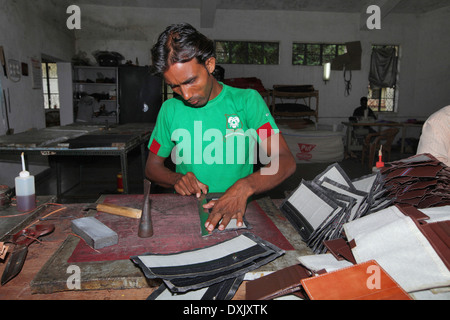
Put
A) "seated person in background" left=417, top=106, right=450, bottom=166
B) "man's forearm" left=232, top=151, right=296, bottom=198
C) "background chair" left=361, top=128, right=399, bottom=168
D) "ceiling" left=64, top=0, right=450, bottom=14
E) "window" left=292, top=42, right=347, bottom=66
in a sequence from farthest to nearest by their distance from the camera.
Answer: "window" left=292, top=42, right=347, bottom=66 < "ceiling" left=64, top=0, right=450, bottom=14 < "background chair" left=361, top=128, right=399, bottom=168 < "seated person in background" left=417, top=106, right=450, bottom=166 < "man's forearm" left=232, top=151, right=296, bottom=198

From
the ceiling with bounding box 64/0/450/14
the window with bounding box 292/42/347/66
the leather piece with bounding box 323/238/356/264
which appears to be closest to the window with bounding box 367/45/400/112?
the window with bounding box 292/42/347/66

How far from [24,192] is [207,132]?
38.4 inches

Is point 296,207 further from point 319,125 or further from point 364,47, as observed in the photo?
point 364,47

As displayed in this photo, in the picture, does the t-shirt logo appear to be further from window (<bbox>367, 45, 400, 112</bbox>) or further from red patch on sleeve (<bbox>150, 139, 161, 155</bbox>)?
window (<bbox>367, 45, 400, 112</bbox>)

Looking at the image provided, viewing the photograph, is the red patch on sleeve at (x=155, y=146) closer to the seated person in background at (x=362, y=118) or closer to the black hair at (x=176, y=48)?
the black hair at (x=176, y=48)

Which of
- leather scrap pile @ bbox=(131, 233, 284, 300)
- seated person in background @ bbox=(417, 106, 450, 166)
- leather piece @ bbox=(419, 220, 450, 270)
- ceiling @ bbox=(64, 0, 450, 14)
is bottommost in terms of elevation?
leather scrap pile @ bbox=(131, 233, 284, 300)

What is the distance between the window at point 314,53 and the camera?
9891 millimetres

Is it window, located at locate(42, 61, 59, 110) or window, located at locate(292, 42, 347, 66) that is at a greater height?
window, located at locate(292, 42, 347, 66)

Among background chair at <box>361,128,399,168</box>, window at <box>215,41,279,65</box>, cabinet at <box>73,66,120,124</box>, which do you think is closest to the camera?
background chair at <box>361,128,399,168</box>

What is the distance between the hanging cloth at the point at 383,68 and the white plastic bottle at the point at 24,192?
34.3 ft

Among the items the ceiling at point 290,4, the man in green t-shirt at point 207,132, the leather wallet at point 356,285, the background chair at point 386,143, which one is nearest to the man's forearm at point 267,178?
the man in green t-shirt at point 207,132

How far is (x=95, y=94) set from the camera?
334 inches

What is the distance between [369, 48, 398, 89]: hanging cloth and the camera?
1002 centimetres

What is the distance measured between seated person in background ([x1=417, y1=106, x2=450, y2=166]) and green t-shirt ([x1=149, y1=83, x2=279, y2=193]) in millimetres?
779
